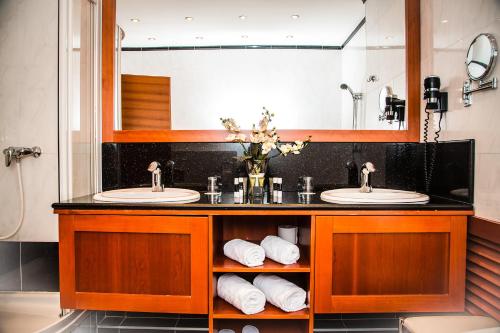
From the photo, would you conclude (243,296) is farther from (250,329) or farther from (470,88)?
(470,88)

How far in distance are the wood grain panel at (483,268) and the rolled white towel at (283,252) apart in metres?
0.75

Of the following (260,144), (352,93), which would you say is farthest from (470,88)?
(260,144)

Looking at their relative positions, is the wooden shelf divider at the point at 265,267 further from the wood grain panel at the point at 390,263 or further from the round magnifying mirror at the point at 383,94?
the round magnifying mirror at the point at 383,94

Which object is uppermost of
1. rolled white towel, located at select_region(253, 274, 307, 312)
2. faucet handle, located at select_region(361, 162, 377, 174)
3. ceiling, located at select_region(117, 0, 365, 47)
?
ceiling, located at select_region(117, 0, 365, 47)

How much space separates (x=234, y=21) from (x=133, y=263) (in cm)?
144

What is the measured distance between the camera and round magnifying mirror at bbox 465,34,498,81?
1348mm

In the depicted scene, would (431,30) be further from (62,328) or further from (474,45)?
(62,328)

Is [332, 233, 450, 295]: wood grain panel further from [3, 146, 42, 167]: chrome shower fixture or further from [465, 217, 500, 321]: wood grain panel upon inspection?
[3, 146, 42, 167]: chrome shower fixture

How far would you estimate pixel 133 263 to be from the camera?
1570 mm

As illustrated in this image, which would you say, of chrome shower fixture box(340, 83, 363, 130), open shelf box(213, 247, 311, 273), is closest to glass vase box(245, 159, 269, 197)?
open shelf box(213, 247, 311, 273)

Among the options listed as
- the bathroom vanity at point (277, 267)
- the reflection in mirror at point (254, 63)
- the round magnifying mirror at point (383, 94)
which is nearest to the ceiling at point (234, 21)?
the reflection in mirror at point (254, 63)

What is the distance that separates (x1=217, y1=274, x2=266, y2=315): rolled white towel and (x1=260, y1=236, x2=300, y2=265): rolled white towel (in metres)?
0.17

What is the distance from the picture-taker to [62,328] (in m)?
1.61

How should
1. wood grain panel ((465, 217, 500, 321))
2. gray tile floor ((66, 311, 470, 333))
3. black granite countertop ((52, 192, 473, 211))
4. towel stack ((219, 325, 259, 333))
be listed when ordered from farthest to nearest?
1. gray tile floor ((66, 311, 470, 333))
2. towel stack ((219, 325, 259, 333))
3. black granite countertop ((52, 192, 473, 211))
4. wood grain panel ((465, 217, 500, 321))
